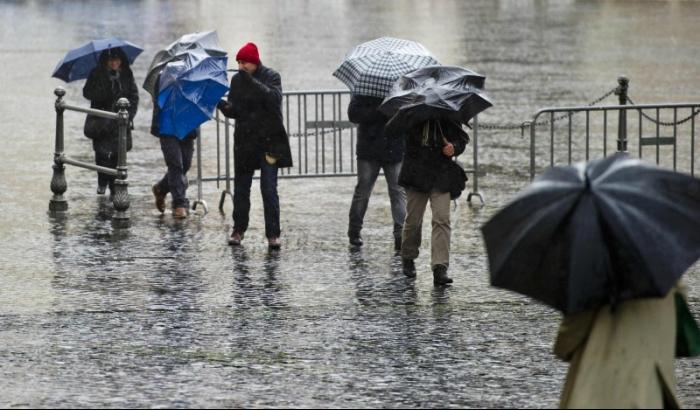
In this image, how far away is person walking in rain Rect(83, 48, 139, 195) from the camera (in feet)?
48.6

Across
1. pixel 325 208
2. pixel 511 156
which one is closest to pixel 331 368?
pixel 325 208

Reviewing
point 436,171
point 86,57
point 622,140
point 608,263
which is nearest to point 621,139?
point 622,140

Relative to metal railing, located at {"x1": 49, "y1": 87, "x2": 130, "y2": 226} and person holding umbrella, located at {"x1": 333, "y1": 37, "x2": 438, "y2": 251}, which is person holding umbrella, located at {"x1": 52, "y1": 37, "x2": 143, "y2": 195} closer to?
metal railing, located at {"x1": 49, "y1": 87, "x2": 130, "y2": 226}

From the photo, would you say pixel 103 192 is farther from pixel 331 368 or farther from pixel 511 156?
pixel 331 368

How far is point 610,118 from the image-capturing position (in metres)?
20.9

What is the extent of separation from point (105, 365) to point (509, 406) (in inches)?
93.5

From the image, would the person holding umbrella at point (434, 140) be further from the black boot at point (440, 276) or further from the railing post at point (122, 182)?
the railing post at point (122, 182)

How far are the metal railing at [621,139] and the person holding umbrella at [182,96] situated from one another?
3093mm

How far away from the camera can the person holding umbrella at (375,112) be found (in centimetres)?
1269

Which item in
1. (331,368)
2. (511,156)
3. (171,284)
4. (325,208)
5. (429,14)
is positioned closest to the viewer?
(331,368)

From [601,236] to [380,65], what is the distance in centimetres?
684

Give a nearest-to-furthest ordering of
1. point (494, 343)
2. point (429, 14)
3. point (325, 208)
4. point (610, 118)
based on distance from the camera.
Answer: point (494, 343)
point (325, 208)
point (610, 118)
point (429, 14)

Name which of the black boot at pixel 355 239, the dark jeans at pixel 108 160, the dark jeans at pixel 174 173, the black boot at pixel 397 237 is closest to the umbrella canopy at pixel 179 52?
the dark jeans at pixel 174 173

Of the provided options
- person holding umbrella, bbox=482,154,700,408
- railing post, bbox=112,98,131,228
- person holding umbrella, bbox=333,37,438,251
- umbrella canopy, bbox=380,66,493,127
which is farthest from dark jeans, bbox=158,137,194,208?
person holding umbrella, bbox=482,154,700,408
